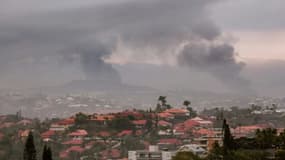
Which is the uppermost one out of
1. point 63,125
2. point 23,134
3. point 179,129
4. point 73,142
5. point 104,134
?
point 63,125

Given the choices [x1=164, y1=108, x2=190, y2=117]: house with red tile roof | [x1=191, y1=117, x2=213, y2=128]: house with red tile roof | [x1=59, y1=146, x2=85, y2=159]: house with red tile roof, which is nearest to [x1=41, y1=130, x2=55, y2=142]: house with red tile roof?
[x1=59, y1=146, x2=85, y2=159]: house with red tile roof

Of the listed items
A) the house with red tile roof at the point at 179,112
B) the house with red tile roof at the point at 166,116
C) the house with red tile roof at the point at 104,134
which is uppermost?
the house with red tile roof at the point at 179,112

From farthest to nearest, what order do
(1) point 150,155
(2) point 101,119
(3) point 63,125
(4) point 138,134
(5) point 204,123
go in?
(5) point 204,123 < (3) point 63,125 < (2) point 101,119 < (4) point 138,134 < (1) point 150,155

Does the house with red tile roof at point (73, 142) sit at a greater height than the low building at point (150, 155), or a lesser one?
greater

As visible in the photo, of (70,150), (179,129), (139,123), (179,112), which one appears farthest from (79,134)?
(179,112)

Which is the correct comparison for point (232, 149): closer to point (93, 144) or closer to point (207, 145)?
point (207, 145)

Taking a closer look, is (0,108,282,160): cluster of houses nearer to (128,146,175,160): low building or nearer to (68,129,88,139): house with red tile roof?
(68,129,88,139): house with red tile roof

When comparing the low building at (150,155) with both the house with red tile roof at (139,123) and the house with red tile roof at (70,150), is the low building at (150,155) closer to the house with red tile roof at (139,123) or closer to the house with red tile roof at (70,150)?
the house with red tile roof at (70,150)

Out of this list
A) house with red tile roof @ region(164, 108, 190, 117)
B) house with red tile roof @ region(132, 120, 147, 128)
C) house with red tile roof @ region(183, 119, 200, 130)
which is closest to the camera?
house with red tile roof @ region(132, 120, 147, 128)

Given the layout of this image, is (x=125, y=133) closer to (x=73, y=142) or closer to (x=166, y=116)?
(x=73, y=142)

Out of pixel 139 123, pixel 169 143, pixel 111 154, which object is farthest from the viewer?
pixel 139 123

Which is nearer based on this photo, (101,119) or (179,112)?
(101,119)

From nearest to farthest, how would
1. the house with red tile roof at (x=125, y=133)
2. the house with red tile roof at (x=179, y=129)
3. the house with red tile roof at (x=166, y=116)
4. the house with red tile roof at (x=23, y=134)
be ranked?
the house with red tile roof at (x=125, y=133), the house with red tile roof at (x=23, y=134), the house with red tile roof at (x=179, y=129), the house with red tile roof at (x=166, y=116)

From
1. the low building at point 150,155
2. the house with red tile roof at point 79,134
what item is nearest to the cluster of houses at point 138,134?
the house with red tile roof at point 79,134
